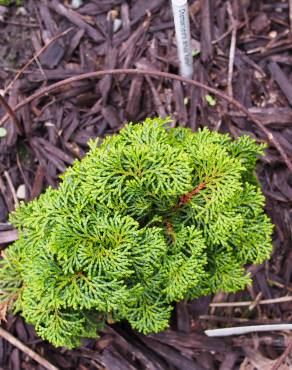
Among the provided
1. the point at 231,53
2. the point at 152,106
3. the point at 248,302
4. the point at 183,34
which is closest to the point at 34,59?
the point at 152,106

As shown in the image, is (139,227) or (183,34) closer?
(139,227)

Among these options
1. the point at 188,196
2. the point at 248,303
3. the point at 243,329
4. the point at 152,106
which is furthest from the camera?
the point at 152,106

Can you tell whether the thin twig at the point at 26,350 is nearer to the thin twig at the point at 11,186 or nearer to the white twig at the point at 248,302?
the thin twig at the point at 11,186

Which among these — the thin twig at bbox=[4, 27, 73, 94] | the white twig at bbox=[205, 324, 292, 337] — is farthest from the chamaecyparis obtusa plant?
the thin twig at bbox=[4, 27, 73, 94]

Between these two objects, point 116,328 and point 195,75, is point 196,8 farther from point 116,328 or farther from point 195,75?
point 116,328

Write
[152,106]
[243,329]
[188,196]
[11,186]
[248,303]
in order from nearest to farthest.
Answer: [188,196]
[243,329]
[248,303]
[11,186]
[152,106]

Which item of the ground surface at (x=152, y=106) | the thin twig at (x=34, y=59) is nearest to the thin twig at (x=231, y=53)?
the ground surface at (x=152, y=106)

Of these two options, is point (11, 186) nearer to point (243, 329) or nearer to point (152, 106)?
point (152, 106)
